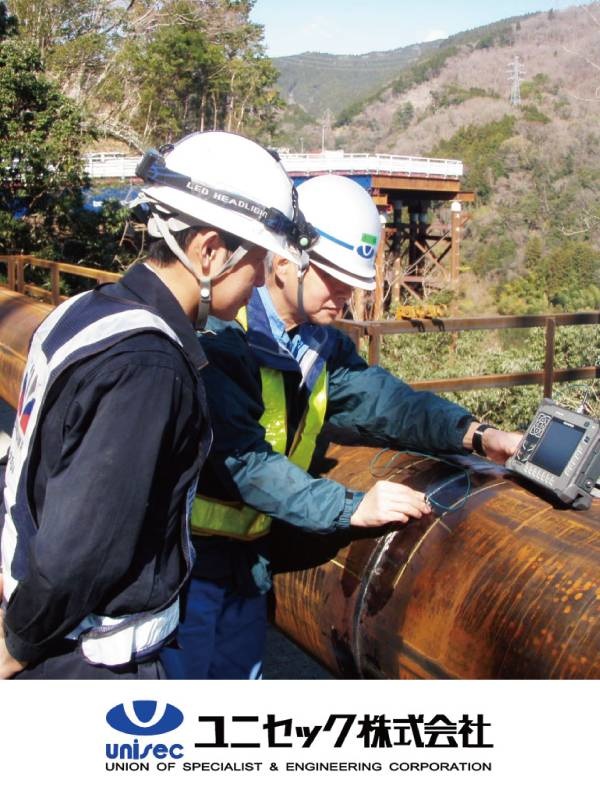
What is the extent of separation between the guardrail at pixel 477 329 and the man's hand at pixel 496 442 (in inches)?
114

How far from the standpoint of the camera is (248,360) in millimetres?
2242

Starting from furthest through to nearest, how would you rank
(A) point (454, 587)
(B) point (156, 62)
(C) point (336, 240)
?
(B) point (156, 62)
(C) point (336, 240)
(A) point (454, 587)

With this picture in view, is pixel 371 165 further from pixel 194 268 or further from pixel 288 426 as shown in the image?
pixel 194 268

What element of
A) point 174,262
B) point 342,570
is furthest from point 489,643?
point 174,262

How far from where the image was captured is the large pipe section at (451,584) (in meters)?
2.06

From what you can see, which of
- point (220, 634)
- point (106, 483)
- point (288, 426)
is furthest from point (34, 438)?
point (220, 634)

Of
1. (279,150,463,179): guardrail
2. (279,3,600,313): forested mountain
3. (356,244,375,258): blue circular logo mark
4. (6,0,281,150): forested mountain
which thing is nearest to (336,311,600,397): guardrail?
(356,244,375,258): blue circular logo mark

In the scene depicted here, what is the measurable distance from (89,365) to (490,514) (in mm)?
1278

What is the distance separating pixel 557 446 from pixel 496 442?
0.35 m

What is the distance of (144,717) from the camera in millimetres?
1882

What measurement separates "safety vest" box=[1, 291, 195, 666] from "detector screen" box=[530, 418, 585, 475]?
43.2 inches

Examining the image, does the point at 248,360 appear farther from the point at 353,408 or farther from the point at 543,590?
the point at 543,590

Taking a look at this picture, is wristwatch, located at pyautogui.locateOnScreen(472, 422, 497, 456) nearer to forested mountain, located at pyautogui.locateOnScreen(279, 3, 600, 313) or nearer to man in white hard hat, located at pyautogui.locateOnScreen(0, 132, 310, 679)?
man in white hard hat, located at pyautogui.locateOnScreen(0, 132, 310, 679)

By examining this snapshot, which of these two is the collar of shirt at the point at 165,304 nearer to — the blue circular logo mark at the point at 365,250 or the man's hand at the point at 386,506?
the man's hand at the point at 386,506
